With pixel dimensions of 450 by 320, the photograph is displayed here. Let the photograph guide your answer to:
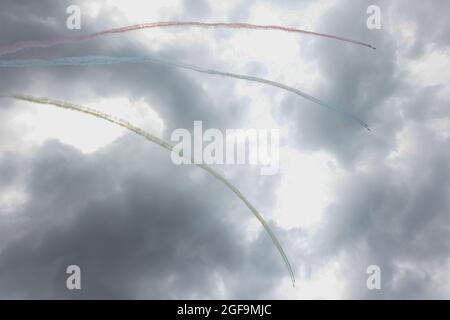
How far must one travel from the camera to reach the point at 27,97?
30.4 metres

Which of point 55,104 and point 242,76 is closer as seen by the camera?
point 55,104
